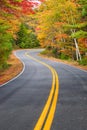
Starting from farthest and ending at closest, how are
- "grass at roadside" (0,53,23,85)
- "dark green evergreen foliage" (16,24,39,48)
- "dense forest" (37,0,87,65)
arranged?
"dark green evergreen foliage" (16,24,39,48) < "dense forest" (37,0,87,65) < "grass at roadside" (0,53,23,85)

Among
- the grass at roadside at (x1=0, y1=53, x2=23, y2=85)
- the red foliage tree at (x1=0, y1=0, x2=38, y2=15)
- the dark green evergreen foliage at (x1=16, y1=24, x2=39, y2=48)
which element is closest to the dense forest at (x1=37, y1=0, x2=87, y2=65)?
the grass at roadside at (x1=0, y1=53, x2=23, y2=85)

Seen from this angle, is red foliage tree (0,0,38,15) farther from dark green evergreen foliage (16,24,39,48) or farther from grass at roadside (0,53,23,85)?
dark green evergreen foliage (16,24,39,48)

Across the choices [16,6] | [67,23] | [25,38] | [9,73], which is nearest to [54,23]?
[67,23]

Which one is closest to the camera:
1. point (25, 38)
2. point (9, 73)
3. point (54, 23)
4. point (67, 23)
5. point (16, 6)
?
point (16, 6)

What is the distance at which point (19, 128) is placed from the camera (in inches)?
260

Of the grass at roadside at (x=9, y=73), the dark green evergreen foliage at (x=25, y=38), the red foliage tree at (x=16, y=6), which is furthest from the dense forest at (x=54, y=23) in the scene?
the dark green evergreen foliage at (x=25, y=38)

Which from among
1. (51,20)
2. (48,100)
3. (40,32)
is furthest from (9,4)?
(40,32)

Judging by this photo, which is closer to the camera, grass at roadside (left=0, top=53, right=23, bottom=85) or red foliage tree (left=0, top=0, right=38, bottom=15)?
red foliage tree (left=0, top=0, right=38, bottom=15)

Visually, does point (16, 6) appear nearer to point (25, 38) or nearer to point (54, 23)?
point (54, 23)

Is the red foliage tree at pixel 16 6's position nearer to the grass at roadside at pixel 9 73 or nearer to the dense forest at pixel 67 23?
the grass at roadside at pixel 9 73

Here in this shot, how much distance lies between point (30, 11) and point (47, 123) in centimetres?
1148

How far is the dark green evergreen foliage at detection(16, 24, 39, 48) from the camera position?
82312mm

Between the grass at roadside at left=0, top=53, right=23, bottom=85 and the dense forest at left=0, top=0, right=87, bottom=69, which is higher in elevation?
the dense forest at left=0, top=0, right=87, bottom=69

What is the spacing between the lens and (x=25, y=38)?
82.8 meters
